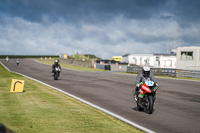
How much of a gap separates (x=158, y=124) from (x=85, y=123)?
1.98m

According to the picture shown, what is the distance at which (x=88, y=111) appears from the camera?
8.66 meters

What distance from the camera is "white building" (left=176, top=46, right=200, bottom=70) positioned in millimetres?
43344

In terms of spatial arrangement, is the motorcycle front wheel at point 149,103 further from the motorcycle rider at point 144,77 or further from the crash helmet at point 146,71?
the crash helmet at point 146,71

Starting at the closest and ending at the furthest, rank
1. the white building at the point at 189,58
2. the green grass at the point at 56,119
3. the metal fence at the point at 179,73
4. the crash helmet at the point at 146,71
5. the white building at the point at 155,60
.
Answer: the green grass at the point at 56,119 → the crash helmet at the point at 146,71 → the metal fence at the point at 179,73 → the white building at the point at 189,58 → the white building at the point at 155,60

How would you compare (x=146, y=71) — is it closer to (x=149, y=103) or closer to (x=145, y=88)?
(x=145, y=88)

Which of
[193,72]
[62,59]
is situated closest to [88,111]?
[193,72]

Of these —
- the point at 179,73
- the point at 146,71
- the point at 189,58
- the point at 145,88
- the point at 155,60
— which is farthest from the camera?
the point at 155,60

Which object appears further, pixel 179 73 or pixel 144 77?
pixel 179 73

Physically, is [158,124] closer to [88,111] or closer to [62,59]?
[88,111]

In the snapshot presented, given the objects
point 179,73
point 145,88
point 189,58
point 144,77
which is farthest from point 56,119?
point 189,58

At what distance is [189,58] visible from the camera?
1757 inches

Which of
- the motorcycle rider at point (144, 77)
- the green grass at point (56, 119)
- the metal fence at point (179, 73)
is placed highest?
the motorcycle rider at point (144, 77)

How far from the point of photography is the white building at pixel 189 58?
142 feet

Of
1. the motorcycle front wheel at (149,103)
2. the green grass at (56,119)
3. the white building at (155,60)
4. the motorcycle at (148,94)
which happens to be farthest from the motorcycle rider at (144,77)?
the white building at (155,60)
